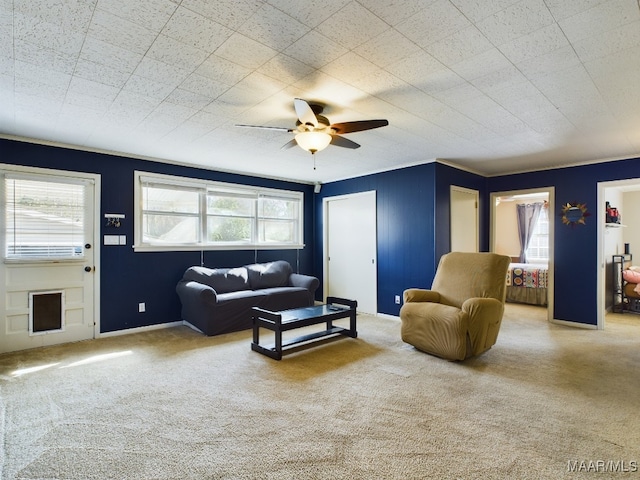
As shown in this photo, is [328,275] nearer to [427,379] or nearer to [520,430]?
[427,379]

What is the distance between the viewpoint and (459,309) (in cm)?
344

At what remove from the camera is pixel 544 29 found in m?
1.85

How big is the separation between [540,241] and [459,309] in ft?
20.6

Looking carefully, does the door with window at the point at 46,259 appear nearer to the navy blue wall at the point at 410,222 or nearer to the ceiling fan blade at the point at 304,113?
the ceiling fan blade at the point at 304,113

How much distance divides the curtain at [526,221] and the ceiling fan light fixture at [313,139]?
7371mm

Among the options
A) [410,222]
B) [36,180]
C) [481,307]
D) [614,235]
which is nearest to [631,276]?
[614,235]

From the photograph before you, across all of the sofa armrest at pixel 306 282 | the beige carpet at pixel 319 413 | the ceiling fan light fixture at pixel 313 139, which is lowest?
the beige carpet at pixel 319 413

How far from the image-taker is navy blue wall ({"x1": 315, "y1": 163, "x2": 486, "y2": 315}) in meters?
4.82

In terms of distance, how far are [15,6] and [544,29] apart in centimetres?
272

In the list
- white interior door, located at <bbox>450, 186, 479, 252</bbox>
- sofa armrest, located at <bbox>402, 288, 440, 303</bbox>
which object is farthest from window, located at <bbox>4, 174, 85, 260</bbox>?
white interior door, located at <bbox>450, 186, 479, 252</bbox>

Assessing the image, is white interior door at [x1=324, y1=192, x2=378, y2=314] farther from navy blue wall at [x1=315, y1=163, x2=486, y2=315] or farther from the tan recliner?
the tan recliner

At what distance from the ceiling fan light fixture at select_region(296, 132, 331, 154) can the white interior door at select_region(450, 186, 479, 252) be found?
116 inches

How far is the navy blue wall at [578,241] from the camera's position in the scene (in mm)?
4734

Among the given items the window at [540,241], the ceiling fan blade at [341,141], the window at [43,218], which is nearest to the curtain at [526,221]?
the window at [540,241]
